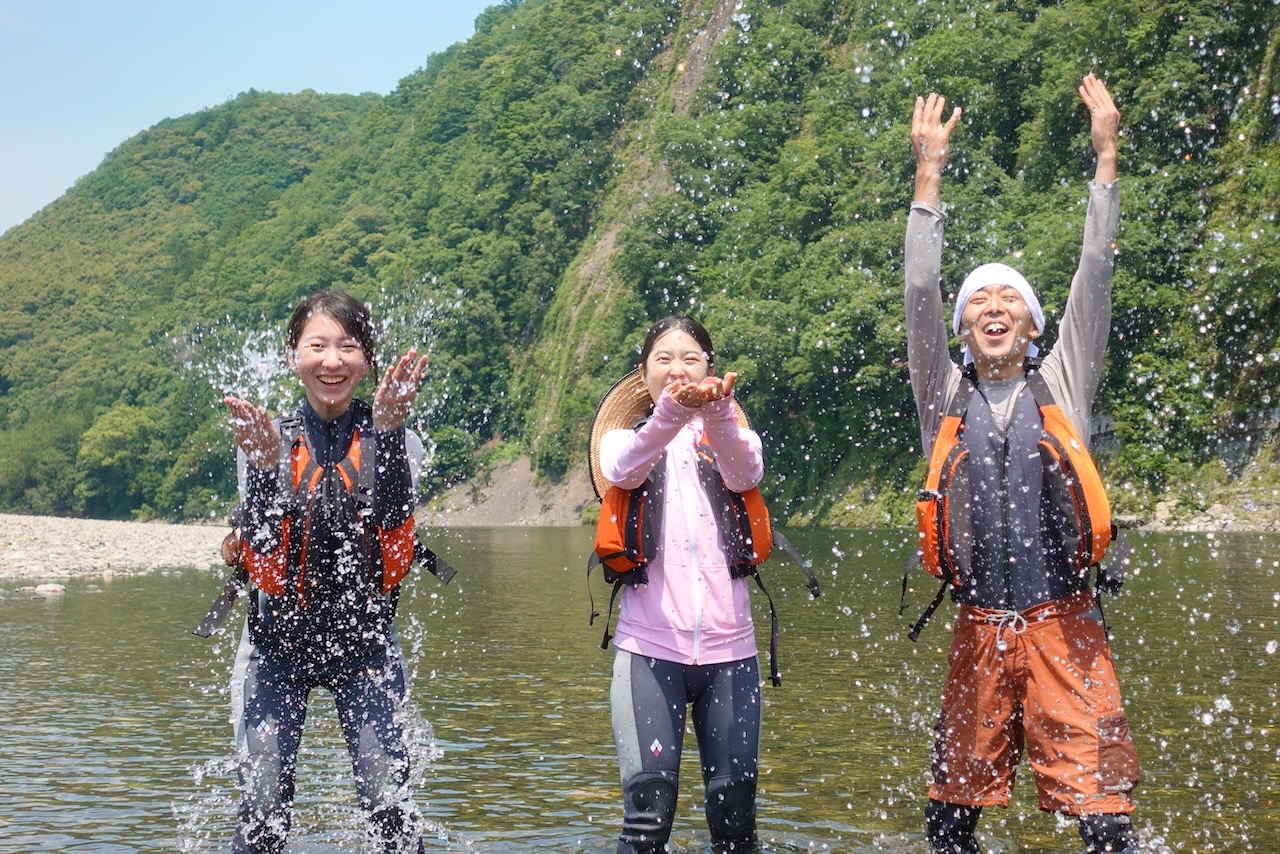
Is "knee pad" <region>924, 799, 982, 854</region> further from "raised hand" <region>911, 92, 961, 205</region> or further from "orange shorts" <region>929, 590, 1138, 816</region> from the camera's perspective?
"raised hand" <region>911, 92, 961, 205</region>

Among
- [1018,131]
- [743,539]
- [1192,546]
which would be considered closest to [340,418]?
[743,539]

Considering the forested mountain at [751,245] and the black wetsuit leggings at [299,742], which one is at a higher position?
the forested mountain at [751,245]

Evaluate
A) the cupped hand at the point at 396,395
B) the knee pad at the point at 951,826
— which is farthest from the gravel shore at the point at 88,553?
the knee pad at the point at 951,826

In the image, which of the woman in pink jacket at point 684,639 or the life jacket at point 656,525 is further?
the life jacket at point 656,525

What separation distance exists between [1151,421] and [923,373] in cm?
4025

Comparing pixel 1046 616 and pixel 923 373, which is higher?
pixel 923 373

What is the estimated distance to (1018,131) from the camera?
55312mm

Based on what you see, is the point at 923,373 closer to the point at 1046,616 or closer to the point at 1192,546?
the point at 1046,616

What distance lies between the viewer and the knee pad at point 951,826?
518cm

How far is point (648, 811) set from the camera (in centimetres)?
493

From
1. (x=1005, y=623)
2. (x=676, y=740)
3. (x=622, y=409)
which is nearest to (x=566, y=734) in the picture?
(x=622, y=409)

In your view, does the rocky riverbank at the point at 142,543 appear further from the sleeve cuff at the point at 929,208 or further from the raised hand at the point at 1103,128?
the raised hand at the point at 1103,128

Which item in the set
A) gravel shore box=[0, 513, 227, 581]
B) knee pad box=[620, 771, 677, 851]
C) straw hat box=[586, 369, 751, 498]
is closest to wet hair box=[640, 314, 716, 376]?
straw hat box=[586, 369, 751, 498]

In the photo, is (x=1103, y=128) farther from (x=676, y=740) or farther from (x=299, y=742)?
(x=299, y=742)
